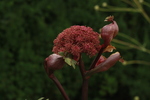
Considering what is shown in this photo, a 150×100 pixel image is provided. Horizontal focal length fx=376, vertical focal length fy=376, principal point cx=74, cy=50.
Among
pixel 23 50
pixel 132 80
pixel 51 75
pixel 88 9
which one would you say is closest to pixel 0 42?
pixel 23 50

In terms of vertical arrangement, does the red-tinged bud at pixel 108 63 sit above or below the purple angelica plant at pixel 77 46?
below

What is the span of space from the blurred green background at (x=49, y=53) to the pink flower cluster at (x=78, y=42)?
2811mm

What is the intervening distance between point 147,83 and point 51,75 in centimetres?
320

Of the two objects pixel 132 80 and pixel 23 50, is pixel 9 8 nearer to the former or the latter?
pixel 23 50

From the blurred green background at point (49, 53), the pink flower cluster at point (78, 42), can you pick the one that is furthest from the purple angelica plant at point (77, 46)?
the blurred green background at point (49, 53)

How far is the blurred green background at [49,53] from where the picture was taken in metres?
4.03

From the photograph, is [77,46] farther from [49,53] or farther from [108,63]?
[49,53]

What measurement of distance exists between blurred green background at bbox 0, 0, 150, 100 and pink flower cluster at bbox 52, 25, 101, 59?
281 centimetres

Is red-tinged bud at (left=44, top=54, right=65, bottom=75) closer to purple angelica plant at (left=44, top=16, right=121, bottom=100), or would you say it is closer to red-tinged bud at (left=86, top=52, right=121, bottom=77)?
purple angelica plant at (left=44, top=16, right=121, bottom=100)

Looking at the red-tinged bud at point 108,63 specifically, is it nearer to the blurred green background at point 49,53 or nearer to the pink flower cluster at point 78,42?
the pink flower cluster at point 78,42

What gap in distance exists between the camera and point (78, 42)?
3.83 ft

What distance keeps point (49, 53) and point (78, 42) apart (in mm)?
2984

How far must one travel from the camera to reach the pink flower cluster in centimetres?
116

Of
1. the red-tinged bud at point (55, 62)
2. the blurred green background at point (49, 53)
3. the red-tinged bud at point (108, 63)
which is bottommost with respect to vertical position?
the red-tinged bud at point (108, 63)
